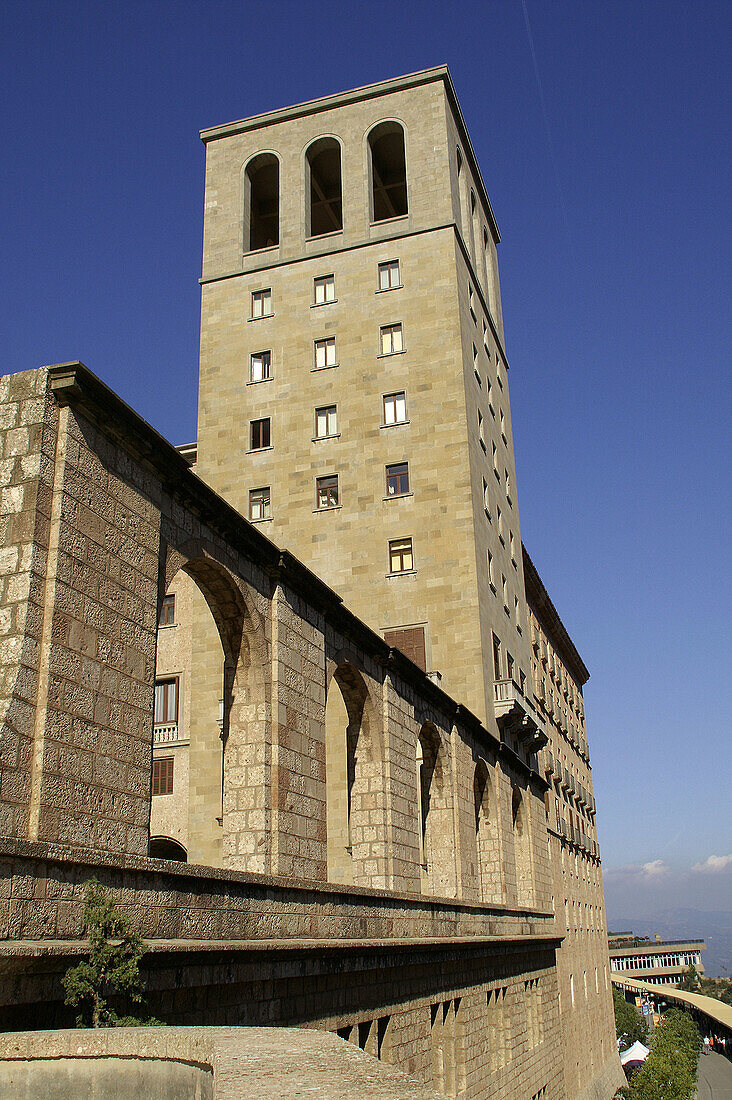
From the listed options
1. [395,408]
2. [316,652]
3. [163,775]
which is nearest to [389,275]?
[395,408]

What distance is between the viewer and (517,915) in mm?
27641

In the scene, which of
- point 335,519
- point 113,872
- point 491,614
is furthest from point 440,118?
point 113,872

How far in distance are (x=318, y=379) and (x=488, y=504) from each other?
24.5ft

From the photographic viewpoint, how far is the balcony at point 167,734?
31.3 metres

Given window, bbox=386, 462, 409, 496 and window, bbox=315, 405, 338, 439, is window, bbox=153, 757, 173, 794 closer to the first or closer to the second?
window, bbox=386, 462, 409, 496

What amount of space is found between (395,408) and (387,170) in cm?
1378

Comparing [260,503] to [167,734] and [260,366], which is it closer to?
[260,366]

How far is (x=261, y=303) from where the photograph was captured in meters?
37.0

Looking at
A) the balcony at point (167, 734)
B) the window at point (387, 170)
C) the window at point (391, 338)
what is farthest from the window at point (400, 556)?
the window at point (387, 170)

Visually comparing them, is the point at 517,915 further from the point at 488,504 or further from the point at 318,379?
the point at 318,379

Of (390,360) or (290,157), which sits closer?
(390,360)

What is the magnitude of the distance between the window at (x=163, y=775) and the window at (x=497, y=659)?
10741 mm

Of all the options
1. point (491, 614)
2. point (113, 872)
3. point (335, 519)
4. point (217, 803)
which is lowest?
point (113, 872)

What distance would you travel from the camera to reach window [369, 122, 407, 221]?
128 feet
